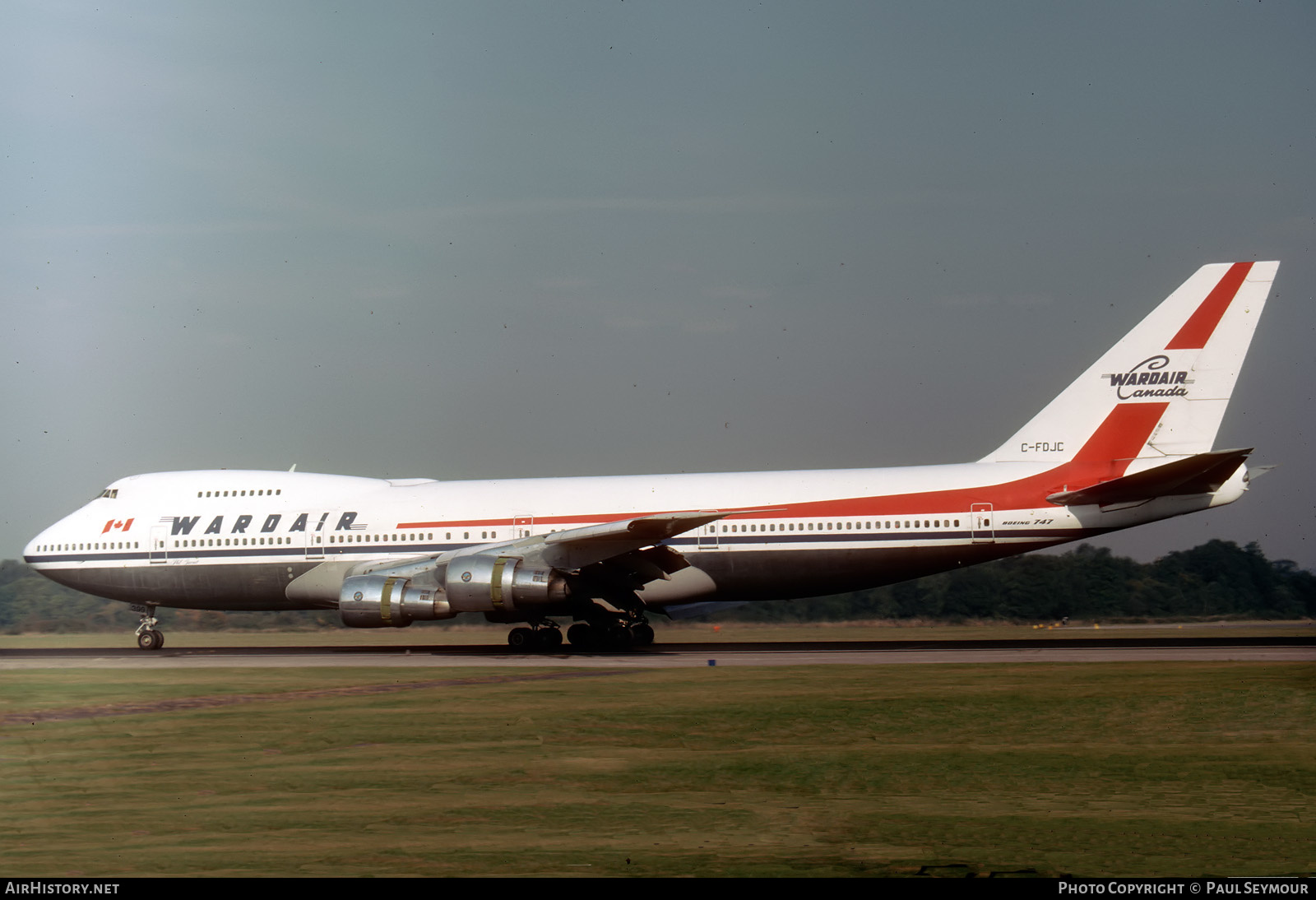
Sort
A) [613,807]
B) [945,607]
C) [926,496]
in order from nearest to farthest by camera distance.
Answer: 1. [613,807]
2. [926,496]
3. [945,607]

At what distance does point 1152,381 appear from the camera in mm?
26031

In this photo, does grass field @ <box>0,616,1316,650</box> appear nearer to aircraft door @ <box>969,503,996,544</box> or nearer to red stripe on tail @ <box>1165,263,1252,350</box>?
aircraft door @ <box>969,503,996,544</box>

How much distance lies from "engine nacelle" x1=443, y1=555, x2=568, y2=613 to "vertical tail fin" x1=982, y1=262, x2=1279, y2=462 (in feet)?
33.9

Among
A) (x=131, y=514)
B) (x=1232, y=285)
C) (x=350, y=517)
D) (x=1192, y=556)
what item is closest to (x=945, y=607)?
(x=1192, y=556)

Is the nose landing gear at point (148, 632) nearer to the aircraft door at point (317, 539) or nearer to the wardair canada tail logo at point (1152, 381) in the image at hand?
the aircraft door at point (317, 539)

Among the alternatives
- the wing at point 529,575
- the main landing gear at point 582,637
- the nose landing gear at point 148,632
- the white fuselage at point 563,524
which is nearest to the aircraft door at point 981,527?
the white fuselage at point 563,524

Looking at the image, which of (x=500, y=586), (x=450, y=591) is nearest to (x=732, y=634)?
(x=500, y=586)

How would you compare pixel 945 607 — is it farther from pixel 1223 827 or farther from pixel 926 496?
pixel 1223 827

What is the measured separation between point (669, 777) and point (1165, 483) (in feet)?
55.3

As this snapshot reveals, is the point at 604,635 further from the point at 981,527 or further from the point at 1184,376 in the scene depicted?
the point at 1184,376

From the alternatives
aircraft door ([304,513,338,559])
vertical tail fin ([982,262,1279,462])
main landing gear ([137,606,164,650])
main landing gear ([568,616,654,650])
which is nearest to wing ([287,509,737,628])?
main landing gear ([568,616,654,650])

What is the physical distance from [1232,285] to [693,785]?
2072 centimetres

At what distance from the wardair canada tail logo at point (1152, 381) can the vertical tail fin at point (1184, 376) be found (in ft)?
0.06

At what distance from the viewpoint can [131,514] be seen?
29047mm
